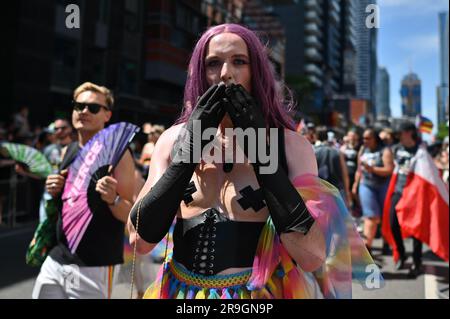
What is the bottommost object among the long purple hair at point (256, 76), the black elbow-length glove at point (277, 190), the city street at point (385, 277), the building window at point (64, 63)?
the city street at point (385, 277)

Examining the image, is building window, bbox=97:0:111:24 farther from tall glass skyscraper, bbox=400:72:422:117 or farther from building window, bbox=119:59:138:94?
tall glass skyscraper, bbox=400:72:422:117

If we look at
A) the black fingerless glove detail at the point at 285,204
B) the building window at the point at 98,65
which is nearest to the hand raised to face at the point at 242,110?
the black fingerless glove detail at the point at 285,204

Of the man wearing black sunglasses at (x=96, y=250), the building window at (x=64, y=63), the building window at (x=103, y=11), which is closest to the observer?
the man wearing black sunglasses at (x=96, y=250)

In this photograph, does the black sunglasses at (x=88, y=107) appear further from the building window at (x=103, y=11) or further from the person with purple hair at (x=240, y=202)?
the building window at (x=103, y=11)

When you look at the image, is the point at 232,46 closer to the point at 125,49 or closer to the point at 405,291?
the point at 405,291

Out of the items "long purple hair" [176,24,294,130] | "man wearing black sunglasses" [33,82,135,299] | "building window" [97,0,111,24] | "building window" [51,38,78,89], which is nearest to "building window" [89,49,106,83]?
"building window" [51,38,78,89]

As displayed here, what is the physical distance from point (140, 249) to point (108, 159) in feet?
4.48

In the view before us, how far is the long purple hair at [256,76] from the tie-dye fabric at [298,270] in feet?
0.92

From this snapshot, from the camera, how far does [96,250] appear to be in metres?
2.99

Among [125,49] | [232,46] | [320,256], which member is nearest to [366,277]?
[320,256]

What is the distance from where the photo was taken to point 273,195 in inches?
55.5

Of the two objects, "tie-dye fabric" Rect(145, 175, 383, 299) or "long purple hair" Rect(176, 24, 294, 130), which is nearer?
"tie-dye fabric" Rect(145, 175, 383, 299)

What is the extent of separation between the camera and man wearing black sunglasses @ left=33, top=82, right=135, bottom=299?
292 centimetres

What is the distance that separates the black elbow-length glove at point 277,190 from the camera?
4.59 ft
